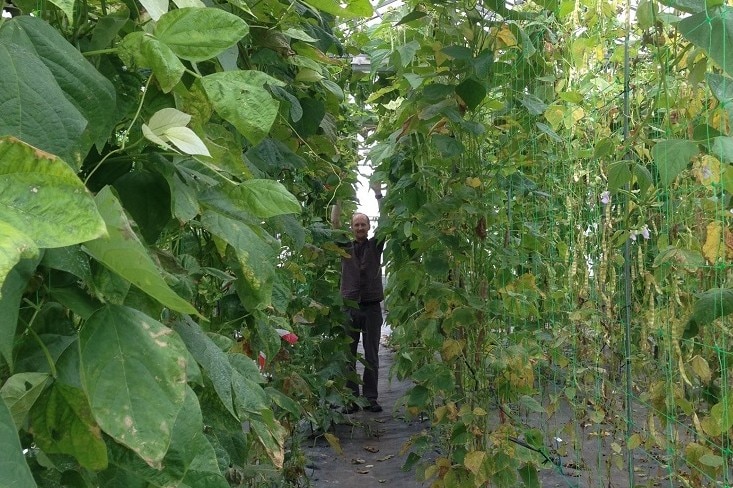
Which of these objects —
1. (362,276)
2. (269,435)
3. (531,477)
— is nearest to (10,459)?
(269,435)

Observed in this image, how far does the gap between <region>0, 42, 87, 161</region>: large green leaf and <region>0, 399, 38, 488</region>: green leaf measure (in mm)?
187

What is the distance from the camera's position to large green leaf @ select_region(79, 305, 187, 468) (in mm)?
454

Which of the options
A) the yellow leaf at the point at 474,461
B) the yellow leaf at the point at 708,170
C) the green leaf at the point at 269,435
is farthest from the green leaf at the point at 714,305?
the green leaf at the point at 269,435

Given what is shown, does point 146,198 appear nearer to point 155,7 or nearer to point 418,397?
point 155,7

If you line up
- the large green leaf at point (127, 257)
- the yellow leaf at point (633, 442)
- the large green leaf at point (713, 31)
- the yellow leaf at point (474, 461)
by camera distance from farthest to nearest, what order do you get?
the yellow leaf at point (474, 461), the yellow leaf at point (633, 442), the large green leaf at point (713, 31), the large green leaf at point (127, 257)

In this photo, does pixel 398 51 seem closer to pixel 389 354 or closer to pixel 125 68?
pixel 125 68

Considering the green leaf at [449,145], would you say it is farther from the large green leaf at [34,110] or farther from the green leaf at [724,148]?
the large green leaf at [34,110]

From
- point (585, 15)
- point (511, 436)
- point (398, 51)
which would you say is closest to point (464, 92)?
point (398, 51)

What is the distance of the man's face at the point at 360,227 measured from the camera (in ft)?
19.0

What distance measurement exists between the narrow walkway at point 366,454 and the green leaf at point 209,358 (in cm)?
293

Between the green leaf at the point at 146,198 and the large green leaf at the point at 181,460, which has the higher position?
the green leaf at the point at 146,198

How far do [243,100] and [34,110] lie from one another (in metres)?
0.18

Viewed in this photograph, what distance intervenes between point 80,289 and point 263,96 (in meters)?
0.21

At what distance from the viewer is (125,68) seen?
0.73 m
